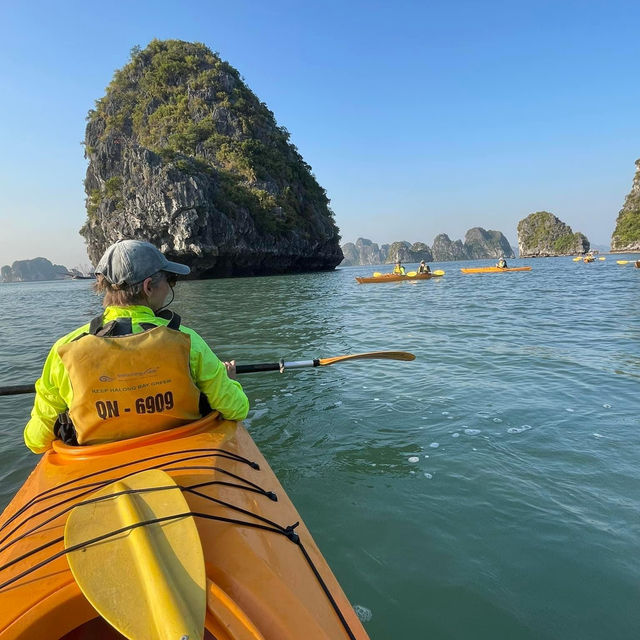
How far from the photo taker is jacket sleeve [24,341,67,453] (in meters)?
2.18

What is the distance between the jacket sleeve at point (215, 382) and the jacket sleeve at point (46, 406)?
0.69 metres

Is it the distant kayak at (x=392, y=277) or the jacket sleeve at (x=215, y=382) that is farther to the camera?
the distant kayak at (x=392, y=277)

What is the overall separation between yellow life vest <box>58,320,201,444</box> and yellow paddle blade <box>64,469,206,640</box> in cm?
52

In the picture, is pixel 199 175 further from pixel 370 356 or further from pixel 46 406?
pixel 46 406

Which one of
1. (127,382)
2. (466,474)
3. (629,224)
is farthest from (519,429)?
(629,224)

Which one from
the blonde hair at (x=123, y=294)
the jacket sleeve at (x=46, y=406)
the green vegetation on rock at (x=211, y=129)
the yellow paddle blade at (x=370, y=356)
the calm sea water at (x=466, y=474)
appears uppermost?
the green vegetation on rock at (x=211, y=129)

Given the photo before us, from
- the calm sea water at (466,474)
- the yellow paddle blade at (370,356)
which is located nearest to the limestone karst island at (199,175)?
the calm sea water at (466,474)

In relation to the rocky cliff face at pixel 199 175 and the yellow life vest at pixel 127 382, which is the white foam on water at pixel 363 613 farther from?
the rocky cliff face at pixel 199 175

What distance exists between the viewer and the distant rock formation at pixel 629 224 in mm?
91062

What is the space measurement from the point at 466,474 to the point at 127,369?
9.86 ft

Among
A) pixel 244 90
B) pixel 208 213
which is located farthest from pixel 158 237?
pixel 244 90

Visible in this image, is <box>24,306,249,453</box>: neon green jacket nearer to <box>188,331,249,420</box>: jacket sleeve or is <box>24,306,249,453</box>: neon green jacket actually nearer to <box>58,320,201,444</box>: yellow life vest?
<box>188,331,249,420</box>: jacket sleeve

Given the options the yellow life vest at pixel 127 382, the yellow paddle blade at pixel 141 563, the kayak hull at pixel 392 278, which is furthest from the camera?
the kayak hull at pixel 392 278

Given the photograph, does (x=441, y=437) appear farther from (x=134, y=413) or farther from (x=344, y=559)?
(x=134, y=413)
